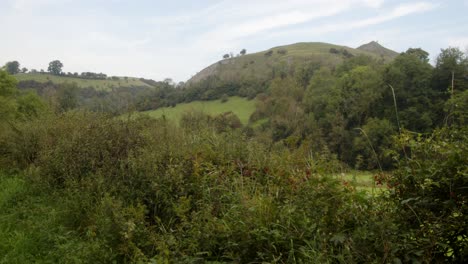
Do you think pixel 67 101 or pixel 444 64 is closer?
pixel 67 101

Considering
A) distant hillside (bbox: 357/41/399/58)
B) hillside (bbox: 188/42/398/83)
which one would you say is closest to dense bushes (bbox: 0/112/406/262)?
hillside (bbox: 188/42/398/83)

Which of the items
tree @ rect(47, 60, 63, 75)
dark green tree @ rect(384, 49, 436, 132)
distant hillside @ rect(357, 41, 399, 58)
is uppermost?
distant hillside @ rect(357, 41, 399, 58)

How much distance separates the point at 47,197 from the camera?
263 inches

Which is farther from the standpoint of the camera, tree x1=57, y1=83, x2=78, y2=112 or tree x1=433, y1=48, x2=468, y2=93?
tree x1=433, y1=48, x2=468, y2=93

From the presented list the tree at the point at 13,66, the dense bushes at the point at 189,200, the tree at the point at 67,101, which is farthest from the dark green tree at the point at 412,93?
the tree at the point at 13,66

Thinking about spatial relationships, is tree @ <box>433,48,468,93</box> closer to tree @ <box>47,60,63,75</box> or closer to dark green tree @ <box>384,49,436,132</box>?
dark green tree @ <box>384,49,436,132</box>

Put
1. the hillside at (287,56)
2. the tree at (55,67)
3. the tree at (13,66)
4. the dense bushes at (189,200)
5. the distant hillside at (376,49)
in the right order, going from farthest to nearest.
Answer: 1. the distant hillside at (376,49)
2. the hillside at (287,56)
3. the tree at (13,66)
4. the tree at (55,67)
5. the dense bushes at (189,200)

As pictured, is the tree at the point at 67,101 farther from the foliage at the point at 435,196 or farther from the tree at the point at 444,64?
the tree at the point at 444,64

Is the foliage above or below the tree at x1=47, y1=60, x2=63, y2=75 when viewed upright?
below

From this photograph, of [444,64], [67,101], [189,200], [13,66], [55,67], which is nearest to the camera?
[189,200]

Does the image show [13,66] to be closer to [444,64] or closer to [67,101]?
[67,101]

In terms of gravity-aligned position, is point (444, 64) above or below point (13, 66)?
below

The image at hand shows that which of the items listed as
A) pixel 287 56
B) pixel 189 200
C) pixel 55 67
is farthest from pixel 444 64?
pixel 55 67

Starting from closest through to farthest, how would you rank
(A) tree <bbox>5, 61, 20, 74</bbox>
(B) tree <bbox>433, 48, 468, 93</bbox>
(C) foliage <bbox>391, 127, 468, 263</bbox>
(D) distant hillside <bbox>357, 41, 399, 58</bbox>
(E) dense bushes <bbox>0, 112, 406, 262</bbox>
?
(C) foliage <bbox>391, 127, 468, 263</bbox> → (E) dense bushes <bbox>0, 112, 406, 262</bbox> → (B) tree <bbox>433, 48, 468, 93</bbox> → (A) tree <bbox>5, 61, 20, 74</bbox> → (D) distant hillside <bbox>357, 41, 399, 58</bbox>
